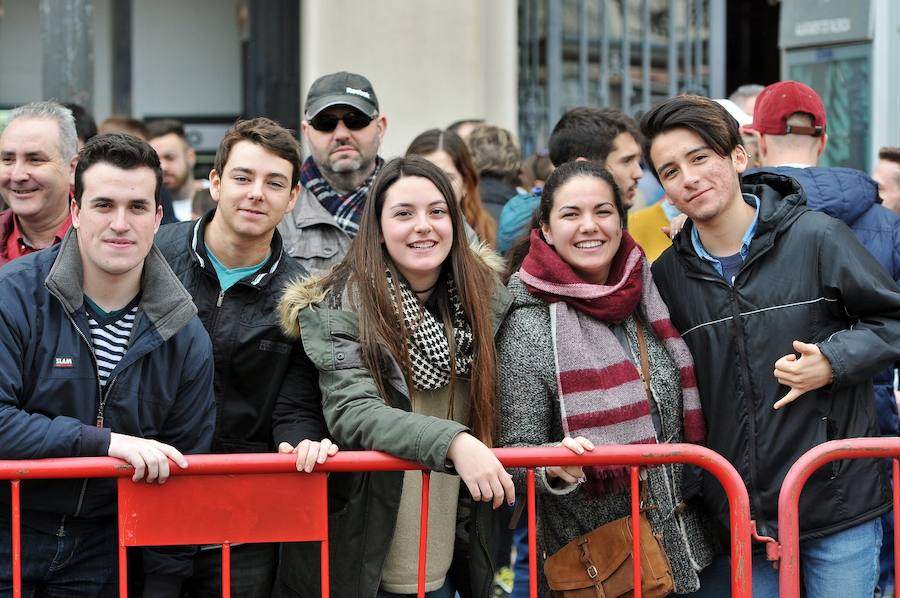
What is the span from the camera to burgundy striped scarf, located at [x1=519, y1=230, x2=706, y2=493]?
11.6 ft

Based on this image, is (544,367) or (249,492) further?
(544,367)

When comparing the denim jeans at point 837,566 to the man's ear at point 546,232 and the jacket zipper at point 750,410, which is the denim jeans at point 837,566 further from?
the man's ear at point 546,232

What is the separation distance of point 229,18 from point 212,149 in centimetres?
132

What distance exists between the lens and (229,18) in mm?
11820

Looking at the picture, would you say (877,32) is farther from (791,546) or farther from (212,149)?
(212,149)

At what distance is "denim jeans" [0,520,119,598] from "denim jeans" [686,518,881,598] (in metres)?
1.93

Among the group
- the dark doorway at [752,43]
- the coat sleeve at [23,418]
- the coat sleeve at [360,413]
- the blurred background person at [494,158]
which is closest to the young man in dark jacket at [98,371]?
the coat sleeve at [23,418]

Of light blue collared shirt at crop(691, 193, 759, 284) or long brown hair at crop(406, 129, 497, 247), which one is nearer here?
light blue collared shirt at crop(691, 193, 759, 284)

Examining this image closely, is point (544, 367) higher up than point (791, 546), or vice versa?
point (544, 367)

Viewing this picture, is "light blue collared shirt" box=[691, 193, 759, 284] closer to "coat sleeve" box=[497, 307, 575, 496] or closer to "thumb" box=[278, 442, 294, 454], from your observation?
"coat sleeve" box=[497, 307, 575, 496]

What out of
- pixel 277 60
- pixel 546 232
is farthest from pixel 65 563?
pixel 277 60

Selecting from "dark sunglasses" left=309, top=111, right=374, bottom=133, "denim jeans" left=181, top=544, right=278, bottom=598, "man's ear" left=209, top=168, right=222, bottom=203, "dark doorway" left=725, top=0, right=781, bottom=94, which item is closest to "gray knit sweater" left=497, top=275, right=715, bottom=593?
"denim jeans" left=181, top=544, right=278, bottom=598

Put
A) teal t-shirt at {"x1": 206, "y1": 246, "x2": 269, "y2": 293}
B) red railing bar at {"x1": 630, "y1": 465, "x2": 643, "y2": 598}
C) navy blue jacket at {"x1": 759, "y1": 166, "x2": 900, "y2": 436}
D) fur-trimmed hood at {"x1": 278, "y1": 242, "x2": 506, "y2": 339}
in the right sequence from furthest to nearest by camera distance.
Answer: navy blue jacket at {"x1": 759, "y1": 166, "x2": 900, "y2": 436}, teal t-shirt at {"x1": 206, "y1": 246, "x2": 269, "y2": 293}, fur-trimmed hood at {"x1": 278, "y1": 242, "x2": 506, "y2": 339}, red railing bar at {"x1": 630, "y1": 465, "x2": 643, "y2": 598}

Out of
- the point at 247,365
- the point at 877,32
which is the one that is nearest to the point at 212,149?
the point at 877,32
